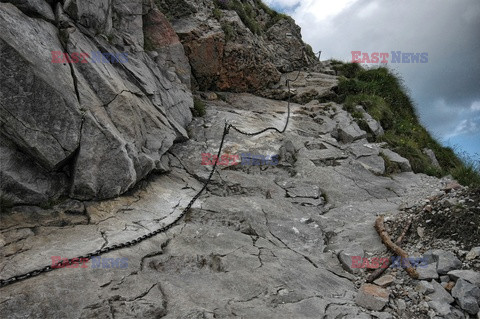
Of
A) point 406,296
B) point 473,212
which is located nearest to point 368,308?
point 406,296

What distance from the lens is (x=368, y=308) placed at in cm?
412

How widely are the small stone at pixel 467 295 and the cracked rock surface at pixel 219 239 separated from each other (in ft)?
3.01

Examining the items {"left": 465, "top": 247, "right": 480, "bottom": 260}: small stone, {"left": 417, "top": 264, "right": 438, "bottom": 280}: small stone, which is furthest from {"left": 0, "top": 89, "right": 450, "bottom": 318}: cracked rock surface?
{"left": 465, "top": 247, "right": 480, "bottom": 260}: small stone

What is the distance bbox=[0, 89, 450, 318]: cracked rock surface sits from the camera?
11.9 ft

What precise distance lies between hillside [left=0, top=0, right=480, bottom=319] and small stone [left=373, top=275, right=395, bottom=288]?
35 millimetres

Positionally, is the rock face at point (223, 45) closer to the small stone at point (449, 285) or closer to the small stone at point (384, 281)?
the small stone at point (384, 281)

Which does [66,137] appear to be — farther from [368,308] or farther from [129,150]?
[368,308]

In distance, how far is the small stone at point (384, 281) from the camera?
458 centimetres

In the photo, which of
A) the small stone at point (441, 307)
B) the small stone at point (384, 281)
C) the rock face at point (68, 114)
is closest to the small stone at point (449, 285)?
the small stone at point (441, 307)

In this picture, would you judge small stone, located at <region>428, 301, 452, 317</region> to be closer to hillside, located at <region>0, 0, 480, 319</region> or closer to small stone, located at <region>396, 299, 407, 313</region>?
hillside, located at <region>0, 0, 480, 319</region>

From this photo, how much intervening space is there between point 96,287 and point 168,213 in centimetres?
231

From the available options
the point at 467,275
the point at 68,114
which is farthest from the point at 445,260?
the point at 68,114

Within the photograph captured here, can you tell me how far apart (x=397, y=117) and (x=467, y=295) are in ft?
39.6

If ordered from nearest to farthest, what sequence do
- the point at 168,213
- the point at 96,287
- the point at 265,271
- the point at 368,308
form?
the point at 96,287
the point at 368,308
the point at 265,271
the point at 168,213
